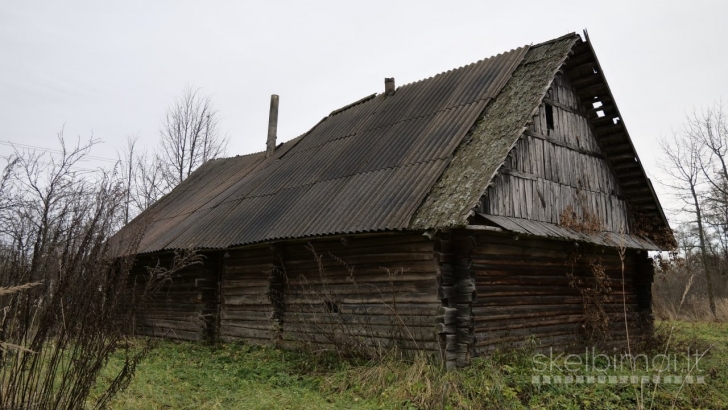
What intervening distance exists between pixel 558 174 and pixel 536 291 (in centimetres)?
248

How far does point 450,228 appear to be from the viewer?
7.94 m

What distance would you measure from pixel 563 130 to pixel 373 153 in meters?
4.06

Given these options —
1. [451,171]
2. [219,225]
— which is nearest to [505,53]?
[451,171]

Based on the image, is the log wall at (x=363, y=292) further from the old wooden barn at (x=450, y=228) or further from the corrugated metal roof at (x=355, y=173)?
the corrugated metal roof at (x=355, y=173)

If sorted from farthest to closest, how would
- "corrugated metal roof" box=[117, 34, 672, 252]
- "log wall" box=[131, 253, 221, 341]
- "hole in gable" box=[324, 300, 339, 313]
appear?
1. "log wall" box=[131, 253, 221, 341]
2. "hole in gable" box=[324, 300, 339, 313]
3. "corrugated metal roof" box=[117, 34, 672, 252]

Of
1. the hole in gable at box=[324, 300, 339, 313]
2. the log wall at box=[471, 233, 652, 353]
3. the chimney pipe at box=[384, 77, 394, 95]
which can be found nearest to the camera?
the log wall at box=[471, 233, 652, 353]

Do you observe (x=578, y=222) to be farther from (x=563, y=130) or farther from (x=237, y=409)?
(x=237, y=409)

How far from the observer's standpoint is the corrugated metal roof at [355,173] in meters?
9.64

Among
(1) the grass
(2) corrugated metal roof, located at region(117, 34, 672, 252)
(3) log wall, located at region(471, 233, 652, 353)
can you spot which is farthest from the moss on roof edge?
(1) the grass

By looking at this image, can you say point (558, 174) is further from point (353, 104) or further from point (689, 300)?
point (689, 300)

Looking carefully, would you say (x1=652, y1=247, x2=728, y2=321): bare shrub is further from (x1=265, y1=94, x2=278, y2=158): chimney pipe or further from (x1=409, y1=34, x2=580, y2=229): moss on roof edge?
(x1=265, y1=94, x2=278, y2=158): chimney pipe

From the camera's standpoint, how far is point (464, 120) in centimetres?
1071

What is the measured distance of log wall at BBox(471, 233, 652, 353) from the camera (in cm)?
896

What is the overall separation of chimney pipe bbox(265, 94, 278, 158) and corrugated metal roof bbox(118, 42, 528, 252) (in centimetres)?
180
